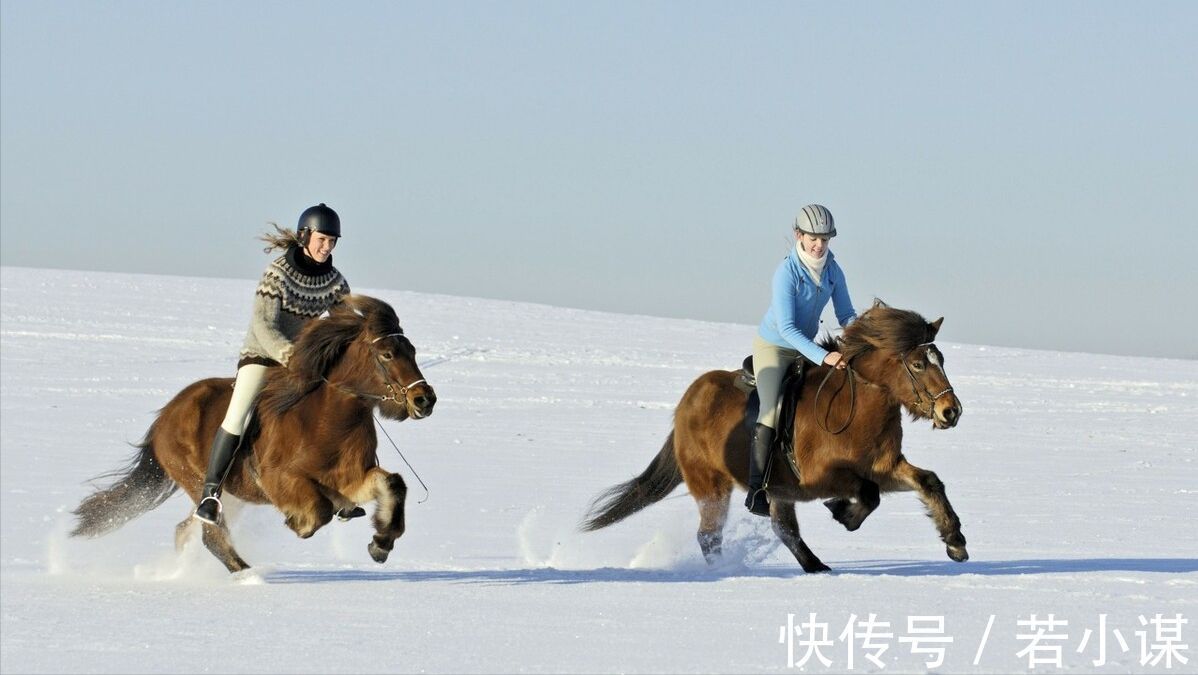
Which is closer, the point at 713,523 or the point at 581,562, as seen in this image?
the point at 713,523

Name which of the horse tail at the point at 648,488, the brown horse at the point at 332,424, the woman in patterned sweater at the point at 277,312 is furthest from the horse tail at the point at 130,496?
the horse tail at the point at 648,488

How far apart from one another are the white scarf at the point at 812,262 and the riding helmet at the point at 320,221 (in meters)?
2.67

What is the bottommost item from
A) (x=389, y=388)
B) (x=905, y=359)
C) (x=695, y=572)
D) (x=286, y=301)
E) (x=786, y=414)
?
(x=695, y=572)

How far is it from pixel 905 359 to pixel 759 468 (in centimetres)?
110

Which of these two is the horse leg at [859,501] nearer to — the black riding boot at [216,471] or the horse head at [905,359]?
the horse head at [905,359]

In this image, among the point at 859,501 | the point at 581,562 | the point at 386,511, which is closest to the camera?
the point at 386,511

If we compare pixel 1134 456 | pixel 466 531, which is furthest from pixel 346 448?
pixel 1134 456

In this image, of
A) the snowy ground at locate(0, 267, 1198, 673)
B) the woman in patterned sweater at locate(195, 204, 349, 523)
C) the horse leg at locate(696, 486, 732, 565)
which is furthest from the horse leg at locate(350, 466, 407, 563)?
the horse leg at locate(696, 486, 732, 565)

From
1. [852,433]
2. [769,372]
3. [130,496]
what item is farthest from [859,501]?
[130,496]

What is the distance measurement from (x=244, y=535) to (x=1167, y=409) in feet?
61.3

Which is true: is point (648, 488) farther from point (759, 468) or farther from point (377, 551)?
point (377, 551)

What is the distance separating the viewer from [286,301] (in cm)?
912

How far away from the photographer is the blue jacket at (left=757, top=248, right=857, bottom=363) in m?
9.30

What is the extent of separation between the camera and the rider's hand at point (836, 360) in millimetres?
9164
